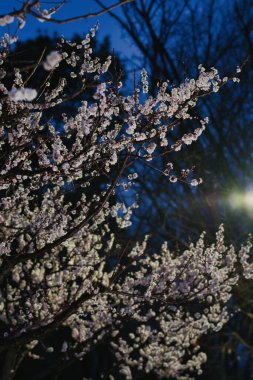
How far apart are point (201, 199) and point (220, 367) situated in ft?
17.3

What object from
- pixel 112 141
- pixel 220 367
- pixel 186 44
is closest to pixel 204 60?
pixel 186 44

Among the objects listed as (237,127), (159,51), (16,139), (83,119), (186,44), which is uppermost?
(186,44)

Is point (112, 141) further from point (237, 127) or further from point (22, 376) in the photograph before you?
point (22, 376)

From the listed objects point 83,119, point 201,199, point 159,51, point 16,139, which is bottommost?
point 16,139

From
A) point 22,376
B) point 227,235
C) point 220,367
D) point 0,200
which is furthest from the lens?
point 22,376

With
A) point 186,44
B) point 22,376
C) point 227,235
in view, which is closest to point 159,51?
point 186,44

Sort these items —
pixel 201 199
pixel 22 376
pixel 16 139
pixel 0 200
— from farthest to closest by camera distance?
pixel 22 376, pixel 201 199, pixel 0 200, pixel 16 139

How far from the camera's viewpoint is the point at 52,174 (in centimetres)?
411

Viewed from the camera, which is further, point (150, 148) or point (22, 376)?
point (22, 376)

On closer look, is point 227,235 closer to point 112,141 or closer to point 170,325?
point 170,325

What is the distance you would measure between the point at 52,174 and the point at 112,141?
2.28 feet

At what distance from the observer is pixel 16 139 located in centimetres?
408

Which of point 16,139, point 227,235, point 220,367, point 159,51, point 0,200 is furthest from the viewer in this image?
point 220,367

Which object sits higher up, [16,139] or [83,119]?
[83,119]
